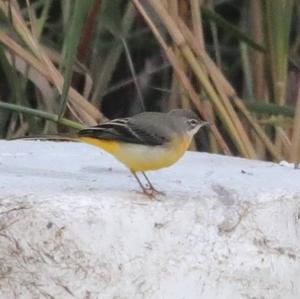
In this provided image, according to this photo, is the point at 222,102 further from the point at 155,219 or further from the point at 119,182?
the point at 155,219

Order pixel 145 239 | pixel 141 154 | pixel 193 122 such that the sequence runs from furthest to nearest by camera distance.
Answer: pixel 193 122 → pixel 141 154 → pixel 145 239

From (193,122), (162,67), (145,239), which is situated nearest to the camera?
(145,239)

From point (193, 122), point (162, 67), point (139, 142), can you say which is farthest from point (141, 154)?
point (162, 67)

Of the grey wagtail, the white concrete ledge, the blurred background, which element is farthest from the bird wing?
the blurred background

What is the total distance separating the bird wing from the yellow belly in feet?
0.05

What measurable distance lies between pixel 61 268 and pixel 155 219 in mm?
222

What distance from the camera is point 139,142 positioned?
279 cm

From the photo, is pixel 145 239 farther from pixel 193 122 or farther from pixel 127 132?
pixel 193 122

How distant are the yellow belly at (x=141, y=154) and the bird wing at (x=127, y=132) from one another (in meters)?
0.02

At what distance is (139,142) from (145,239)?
0.39 meters

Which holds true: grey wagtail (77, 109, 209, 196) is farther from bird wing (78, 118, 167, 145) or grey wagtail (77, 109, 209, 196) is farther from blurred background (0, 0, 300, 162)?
blurred background (0, 0, 300, 162)

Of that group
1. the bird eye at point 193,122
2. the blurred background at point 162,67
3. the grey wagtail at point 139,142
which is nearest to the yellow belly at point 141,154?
the grey wagtail at point 139,142

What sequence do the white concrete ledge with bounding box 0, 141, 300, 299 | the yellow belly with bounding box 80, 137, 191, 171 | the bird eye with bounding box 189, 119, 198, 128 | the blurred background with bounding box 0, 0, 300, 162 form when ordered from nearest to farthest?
the white concrete ledge with bounding box 0, 141, 300, 299 < the yellow belly with bounding box 80, 137, 191, 171 < the bird eye with bounding box 189, 119, 198, 128 < the blurred background with bounding box 0, 0, 300, 162

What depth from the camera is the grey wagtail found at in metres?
2.75
